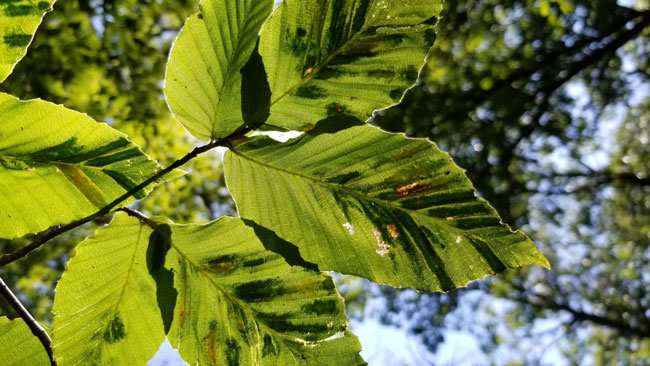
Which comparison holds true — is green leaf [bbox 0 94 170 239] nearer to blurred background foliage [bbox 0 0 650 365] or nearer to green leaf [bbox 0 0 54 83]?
green leaf [bbox 0 0 54 83]

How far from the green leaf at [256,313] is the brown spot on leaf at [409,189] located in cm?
10

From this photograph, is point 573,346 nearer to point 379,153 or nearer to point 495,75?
point 495,75

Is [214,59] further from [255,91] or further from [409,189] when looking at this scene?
[409,189]

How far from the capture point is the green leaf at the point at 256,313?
446 millimetres

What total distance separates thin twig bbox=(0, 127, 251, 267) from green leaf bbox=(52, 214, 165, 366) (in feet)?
0.15

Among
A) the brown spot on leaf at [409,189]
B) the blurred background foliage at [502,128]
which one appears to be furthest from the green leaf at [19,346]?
the blurred background foliage at [502,128]

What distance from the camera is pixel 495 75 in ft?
12.7

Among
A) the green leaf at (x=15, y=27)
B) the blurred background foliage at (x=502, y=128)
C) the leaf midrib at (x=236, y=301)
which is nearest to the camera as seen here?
the green leaf at (x=15, y=27)

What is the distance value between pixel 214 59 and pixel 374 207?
18cm

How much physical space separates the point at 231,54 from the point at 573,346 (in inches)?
297

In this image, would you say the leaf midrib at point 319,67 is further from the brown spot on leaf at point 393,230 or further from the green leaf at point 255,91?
the brown spot on leaf at point 393,230

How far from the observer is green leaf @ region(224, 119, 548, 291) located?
40cm

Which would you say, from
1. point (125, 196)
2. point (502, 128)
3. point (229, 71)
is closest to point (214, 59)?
point (229, 71)

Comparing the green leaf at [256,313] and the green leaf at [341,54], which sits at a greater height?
the green leaf at [341,54]
